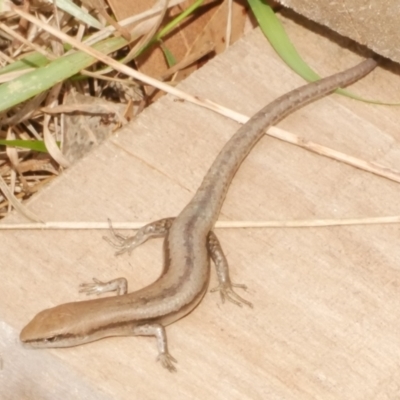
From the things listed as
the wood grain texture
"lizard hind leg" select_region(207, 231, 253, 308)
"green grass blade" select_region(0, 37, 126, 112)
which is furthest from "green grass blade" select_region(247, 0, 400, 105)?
"lizard hind leg" select_region(207, 231, 253, 308)

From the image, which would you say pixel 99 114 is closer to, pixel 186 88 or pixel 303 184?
pixel 186 88

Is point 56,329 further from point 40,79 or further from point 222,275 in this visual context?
point 40,79

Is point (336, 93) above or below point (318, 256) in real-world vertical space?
above

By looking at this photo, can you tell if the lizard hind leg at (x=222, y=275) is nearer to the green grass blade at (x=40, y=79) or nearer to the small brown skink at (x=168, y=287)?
the small brown skink at (x=168, y=287)

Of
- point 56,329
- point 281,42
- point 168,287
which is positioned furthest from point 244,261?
point 281,42

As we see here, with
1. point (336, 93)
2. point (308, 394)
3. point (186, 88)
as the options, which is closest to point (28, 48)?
point (186, 88)

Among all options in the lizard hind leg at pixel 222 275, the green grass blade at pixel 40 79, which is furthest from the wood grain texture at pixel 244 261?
the green grass blade at pixel 40 79

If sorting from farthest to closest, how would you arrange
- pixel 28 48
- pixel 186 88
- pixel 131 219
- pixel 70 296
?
pixel 28 48
pixel 186 88
pixel 131 219
pixel 70 296
